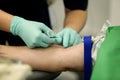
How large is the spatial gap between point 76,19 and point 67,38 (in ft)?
0.84

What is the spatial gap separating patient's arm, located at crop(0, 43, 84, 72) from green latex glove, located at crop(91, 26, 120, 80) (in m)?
0.19

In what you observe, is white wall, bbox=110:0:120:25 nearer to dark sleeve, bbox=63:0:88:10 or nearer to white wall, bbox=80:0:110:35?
white wall, bbox=80:0:110:35

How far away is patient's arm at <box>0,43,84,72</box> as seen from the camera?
1.05 metres

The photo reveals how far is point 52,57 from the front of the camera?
3.51 ft

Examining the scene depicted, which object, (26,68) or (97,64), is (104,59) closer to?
(97,64)

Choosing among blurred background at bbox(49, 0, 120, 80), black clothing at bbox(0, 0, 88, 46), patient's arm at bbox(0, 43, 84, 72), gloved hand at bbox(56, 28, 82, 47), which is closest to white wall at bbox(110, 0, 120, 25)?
blurred background at bbox(49, 0, 120, 80)

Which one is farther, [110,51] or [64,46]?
[64,46]

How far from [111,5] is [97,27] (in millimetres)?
274

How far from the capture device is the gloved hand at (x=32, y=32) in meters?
1.05

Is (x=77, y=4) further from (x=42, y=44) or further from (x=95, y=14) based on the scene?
(x=95, y=14)

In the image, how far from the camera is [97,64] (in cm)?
79

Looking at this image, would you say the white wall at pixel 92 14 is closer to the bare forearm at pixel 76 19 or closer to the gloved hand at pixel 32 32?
the bare forearm at pixel 76 19

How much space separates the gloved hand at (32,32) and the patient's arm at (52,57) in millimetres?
37

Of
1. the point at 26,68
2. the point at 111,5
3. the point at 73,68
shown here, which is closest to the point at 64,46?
the point at 73,68
